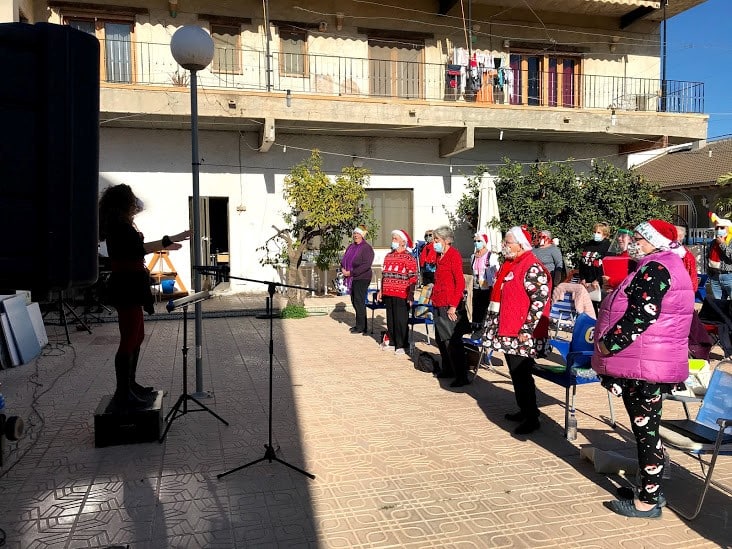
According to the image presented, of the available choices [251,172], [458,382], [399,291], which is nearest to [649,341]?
[458,382]

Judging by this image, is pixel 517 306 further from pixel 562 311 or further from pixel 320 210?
pixel 320 210

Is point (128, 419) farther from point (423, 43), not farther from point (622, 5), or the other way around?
point (622, 5)

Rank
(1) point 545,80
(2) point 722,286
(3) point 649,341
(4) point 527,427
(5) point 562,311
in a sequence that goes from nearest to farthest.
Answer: (3) point 649,341 < (4) point 527,427 < (2) point 722,286 < (5) point 562,311 < (1) point 545,80

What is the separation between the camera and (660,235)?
3.66 m

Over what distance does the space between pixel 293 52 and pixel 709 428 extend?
46.6 feet

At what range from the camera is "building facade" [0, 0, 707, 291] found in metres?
14.5

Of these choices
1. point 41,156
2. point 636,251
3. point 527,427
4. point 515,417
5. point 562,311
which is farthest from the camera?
point 562,311

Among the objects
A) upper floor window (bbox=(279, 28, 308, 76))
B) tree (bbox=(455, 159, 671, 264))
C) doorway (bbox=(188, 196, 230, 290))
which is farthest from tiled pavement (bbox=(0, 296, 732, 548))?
upper floor window (bbox=(279, 28, 308, 76))

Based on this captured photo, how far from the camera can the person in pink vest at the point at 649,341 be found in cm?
356

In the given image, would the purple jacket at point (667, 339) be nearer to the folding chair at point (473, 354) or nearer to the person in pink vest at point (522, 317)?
the person in pink vest at point (522, 317)

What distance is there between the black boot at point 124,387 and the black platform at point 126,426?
0.07m

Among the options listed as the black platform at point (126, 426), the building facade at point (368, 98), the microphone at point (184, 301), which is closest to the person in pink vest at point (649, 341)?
the microphone at point (184, 301)

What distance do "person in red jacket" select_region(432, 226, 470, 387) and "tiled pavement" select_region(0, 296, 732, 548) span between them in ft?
0.96

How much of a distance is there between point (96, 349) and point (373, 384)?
4502 millimetres
